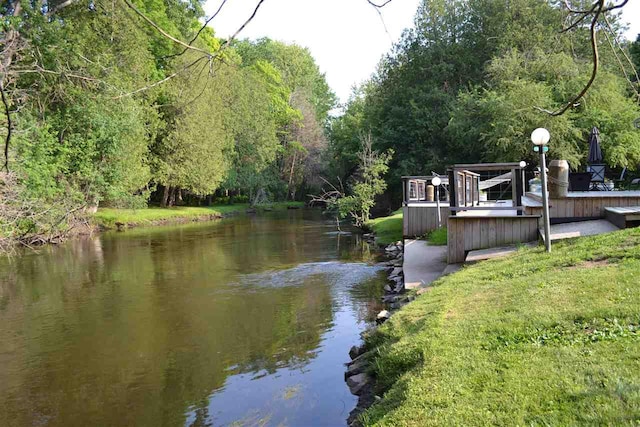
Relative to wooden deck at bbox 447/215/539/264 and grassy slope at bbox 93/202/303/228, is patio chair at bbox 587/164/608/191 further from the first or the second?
grassy slope at bbox 93/202/303/228

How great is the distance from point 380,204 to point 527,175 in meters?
16.6

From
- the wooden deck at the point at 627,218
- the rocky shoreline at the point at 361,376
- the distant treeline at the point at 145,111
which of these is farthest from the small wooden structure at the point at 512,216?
the distant treeline at the point at 145,111

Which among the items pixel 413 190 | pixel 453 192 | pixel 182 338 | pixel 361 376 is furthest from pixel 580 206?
pixel 413 190

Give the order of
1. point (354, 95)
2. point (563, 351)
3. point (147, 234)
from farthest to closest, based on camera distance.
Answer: point (354, 95) < point (147, 234) < point (563, 351)

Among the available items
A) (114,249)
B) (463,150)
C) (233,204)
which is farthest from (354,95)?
(114,249)

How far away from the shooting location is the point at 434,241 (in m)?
14.1

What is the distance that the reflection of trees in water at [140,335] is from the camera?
6340 mm

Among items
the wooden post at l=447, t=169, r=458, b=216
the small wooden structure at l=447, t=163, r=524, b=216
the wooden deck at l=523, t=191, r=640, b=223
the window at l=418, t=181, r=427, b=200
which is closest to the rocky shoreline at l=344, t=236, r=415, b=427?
the wooden post at l=447, t=169, r=458, b=216

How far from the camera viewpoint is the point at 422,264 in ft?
38.0

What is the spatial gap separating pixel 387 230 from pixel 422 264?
34.1ft

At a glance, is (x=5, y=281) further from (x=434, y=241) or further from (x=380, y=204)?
(x=380, y=204)

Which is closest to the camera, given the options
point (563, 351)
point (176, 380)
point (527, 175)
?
point (563, 351)

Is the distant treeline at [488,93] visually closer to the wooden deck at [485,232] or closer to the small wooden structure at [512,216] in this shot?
the small wooden structure at [512,216]

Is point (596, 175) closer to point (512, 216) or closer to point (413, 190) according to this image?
point (512, 216)
